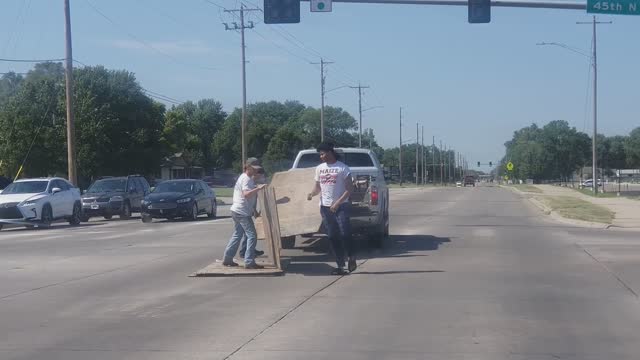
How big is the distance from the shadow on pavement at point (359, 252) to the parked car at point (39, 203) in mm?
11232

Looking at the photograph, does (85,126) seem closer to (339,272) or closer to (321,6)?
(321,6)

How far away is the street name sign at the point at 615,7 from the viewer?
21.1 metres

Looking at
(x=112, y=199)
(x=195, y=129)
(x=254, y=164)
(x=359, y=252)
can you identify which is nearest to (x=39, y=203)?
(x=112, y=199)

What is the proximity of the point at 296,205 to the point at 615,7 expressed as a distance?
442 inches

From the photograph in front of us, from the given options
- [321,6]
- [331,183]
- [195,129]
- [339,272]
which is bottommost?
[339,272]

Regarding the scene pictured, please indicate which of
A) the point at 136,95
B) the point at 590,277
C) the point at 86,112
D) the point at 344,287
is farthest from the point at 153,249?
the point at 136,95

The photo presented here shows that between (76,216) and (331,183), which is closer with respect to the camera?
(331,183)

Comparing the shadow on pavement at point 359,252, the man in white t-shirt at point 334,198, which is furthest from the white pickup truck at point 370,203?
the man in white t-shirt at point 334,198

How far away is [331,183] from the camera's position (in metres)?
12.9

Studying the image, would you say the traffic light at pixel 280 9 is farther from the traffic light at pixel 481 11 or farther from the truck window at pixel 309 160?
the traffic light at pixel 481 11

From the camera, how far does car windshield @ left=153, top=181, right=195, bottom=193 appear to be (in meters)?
30.3

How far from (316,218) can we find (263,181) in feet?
5.15

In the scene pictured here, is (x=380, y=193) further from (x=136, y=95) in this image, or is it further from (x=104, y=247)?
(x=136, y=95)

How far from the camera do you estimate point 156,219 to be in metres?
31.4
